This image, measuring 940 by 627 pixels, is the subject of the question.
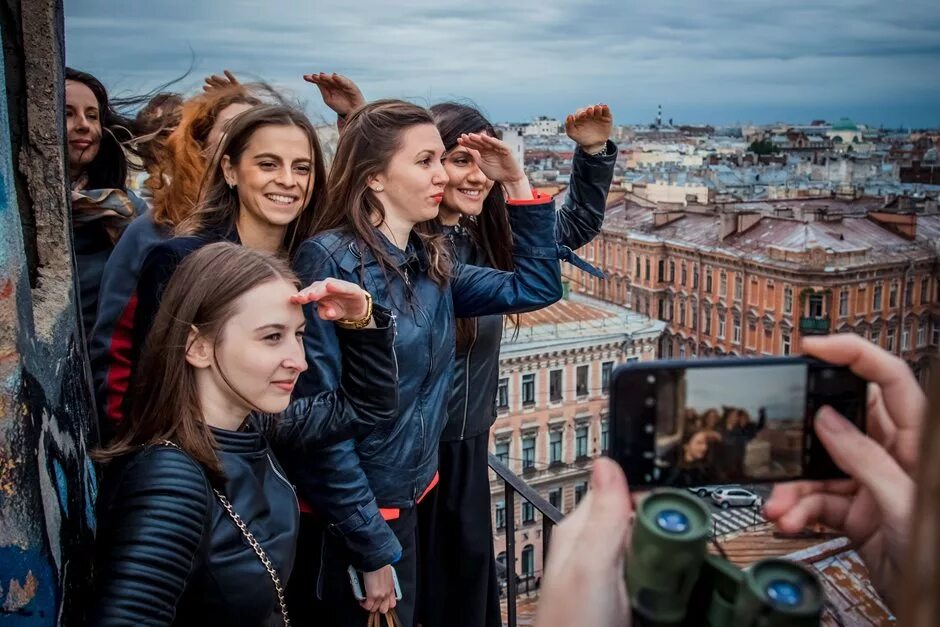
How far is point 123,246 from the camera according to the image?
6.77 feet

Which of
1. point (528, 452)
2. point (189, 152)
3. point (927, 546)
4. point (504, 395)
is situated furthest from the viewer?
point (528, 452)

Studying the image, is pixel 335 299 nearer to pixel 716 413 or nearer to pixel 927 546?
pixel 716 413

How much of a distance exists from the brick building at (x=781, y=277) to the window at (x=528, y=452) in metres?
5.46

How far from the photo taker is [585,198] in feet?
8.83

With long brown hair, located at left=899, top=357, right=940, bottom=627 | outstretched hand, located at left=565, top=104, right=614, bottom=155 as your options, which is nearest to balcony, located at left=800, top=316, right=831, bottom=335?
outstretched hand, located at left=565, top=104, right=614, bottom=155

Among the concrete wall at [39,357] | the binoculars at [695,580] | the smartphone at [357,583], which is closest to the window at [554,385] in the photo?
the smartphone at [357,583]

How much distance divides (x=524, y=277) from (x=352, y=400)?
1.87ft

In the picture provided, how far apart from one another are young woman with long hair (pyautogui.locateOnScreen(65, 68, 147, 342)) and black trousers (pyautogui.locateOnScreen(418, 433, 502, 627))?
37.0 inches

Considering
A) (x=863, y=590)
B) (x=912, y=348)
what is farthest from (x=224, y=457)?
(x=912, y=348)

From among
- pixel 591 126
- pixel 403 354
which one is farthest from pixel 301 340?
pixel 591 126

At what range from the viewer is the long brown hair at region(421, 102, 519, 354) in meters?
2.48

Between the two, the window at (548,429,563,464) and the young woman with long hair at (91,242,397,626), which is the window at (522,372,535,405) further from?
the young woman with long hair at (91,242,397,626)

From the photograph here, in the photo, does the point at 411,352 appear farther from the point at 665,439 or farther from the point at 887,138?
the point at 887,138

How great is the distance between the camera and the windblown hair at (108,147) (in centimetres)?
260
